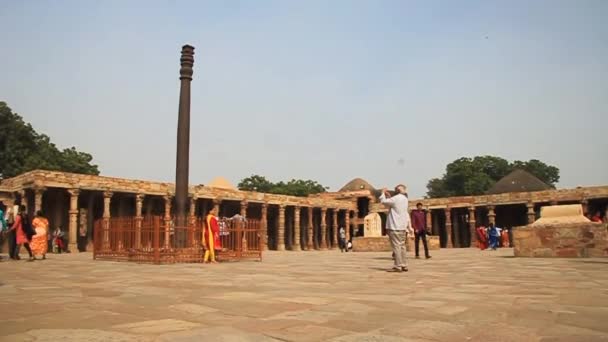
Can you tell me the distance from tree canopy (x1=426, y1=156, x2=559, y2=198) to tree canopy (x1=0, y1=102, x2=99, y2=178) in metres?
45.5

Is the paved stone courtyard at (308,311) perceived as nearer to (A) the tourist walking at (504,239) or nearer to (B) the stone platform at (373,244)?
(B) the stone platform at (373,244)

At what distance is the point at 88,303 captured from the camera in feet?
14.4

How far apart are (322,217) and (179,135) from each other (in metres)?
25.6

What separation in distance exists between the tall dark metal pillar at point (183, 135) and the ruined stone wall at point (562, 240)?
29.1 ft

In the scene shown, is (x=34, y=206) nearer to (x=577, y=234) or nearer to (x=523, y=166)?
(x=577, y=234)

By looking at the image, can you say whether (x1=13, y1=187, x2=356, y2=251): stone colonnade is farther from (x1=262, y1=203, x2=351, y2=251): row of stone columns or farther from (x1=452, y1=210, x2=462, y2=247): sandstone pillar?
(x1=452, y1=210, x2=462, y2=247): sandstone pillar

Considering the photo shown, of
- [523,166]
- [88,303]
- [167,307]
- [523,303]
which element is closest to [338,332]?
[167,307]

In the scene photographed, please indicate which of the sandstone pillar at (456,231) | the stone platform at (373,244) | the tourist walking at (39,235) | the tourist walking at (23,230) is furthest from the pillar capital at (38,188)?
the sandstone pillar at (456,231)

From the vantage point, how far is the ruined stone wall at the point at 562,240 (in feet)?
37.3

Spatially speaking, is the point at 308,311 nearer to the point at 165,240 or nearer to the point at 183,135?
the point at 165,240

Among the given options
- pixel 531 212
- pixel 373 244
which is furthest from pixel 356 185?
pixel 373 244

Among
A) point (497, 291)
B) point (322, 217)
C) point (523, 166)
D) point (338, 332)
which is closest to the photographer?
point (338, 332)

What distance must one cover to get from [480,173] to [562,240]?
5233 cm

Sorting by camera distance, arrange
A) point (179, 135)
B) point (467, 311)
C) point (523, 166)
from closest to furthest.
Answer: point (467, 311) → point (179, 135) → point (523, 166)
